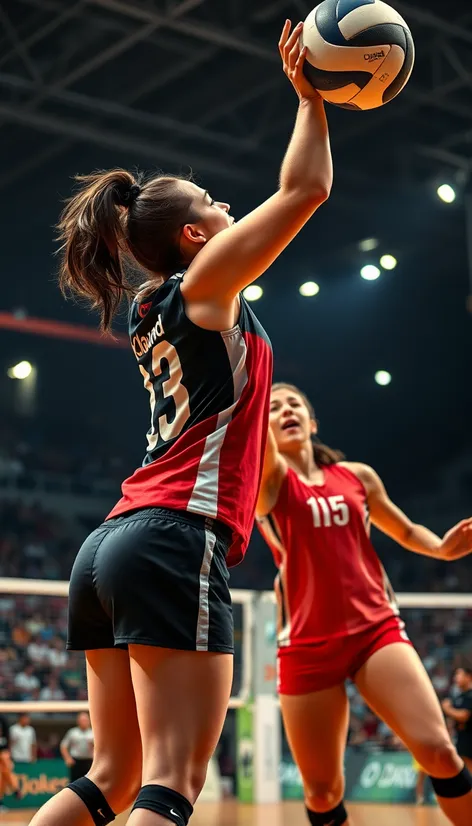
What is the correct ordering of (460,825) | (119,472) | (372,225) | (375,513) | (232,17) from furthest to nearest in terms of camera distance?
(119,472)
(372,225)
(232,17)
(375,513)
(460,825)

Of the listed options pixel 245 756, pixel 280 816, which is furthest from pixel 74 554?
pixel 280 816

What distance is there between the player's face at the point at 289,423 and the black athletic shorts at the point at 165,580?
6.06 ft

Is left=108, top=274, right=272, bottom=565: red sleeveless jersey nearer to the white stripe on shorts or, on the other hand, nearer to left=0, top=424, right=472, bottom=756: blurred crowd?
the white stripe on shorts

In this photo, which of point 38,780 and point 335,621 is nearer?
point 335,621

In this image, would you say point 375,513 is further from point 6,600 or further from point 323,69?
point 6,600

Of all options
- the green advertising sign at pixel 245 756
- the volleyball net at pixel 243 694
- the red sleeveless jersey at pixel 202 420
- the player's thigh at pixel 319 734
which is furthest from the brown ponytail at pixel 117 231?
the green advertising sign at pixel 245 756

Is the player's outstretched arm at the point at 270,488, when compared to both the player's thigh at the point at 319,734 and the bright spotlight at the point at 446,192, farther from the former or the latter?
the bright spotlight at the point at 446,192

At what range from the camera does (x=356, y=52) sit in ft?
7.49

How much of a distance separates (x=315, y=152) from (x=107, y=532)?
0.93 meters

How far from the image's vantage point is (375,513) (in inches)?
154

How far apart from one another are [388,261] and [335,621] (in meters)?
14.0

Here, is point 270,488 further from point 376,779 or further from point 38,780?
point 376,779

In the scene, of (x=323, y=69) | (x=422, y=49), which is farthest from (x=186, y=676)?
(x=422, y=49)

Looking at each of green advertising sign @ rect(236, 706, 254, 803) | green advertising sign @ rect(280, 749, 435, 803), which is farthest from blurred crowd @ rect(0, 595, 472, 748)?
green advertising sign @ rect(236, 706, 254, 803)
